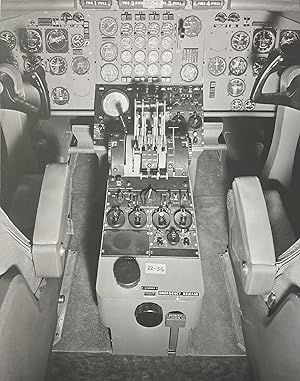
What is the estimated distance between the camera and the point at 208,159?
11.6ft

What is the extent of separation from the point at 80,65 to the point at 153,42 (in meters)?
0.45

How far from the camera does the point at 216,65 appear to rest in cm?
293

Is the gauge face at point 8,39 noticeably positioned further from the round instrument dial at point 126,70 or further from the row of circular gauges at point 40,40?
the round instrument dial at point 126,70

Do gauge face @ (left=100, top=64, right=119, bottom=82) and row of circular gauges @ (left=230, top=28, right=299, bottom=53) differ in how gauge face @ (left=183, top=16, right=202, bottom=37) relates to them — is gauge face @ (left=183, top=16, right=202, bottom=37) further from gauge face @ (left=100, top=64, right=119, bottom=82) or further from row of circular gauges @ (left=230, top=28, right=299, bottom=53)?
gauge face @ (left=100, top=64, right=119, bottom=82)

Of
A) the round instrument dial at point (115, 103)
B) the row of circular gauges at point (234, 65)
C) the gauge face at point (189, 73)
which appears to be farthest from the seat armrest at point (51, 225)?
the row of circular gauges at point (234, 65)

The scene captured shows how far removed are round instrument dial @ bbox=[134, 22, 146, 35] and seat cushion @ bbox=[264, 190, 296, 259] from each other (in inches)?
44.0

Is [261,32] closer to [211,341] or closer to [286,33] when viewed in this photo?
[286,33]

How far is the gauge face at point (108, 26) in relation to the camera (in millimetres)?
2759

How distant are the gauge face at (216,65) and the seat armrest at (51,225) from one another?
4.05 ft

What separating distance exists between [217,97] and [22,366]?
194 cm

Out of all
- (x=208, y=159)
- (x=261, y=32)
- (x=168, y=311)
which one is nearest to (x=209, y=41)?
(x=261, y=32)

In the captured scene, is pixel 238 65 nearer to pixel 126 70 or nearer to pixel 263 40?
pixel 263 40

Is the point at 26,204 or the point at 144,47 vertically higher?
the point at 144,47

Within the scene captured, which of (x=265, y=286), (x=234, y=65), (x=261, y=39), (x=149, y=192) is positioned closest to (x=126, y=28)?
(x=234, y=65)
